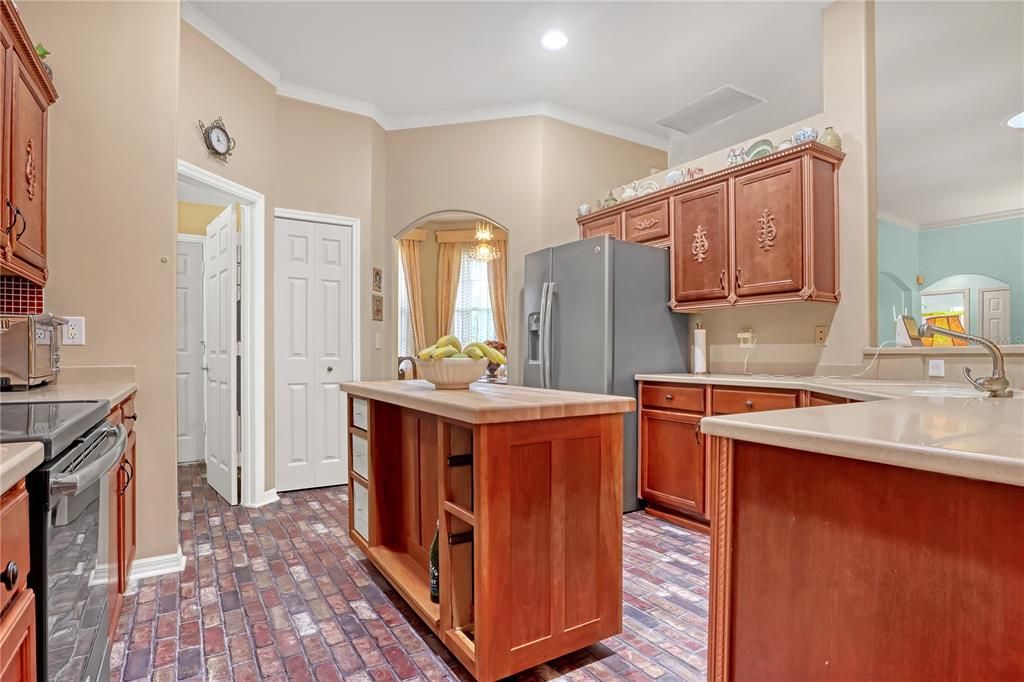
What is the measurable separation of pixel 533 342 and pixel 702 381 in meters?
1.42

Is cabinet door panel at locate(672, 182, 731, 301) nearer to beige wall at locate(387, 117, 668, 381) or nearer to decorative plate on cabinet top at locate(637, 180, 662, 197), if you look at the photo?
decorative plate on cabinet top at locate(637, 180, 662, 197)

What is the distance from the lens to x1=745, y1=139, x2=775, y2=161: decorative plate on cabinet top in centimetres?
335

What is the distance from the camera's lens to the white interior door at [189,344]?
4.68 m

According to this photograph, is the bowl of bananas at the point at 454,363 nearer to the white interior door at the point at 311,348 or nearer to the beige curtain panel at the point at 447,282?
the white interior door at the point at 311,348

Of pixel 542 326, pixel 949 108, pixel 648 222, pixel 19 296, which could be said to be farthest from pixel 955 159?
pixel 19 296

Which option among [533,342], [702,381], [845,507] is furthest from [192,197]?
[845,507]

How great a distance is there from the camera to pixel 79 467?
1.13m

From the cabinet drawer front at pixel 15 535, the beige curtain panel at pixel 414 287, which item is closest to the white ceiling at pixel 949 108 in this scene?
the cabinet drawer front at pixel 15 535

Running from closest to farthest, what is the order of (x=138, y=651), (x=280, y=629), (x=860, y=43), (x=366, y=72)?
1. (x=138, y=651)
2. (x=280, y=629)
3. (x=860, y=43)
4. (x=366, y=72)

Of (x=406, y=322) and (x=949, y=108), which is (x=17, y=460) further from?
(x=406, y=322)

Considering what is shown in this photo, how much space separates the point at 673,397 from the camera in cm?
325

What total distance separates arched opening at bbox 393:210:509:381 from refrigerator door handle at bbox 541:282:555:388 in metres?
3.48

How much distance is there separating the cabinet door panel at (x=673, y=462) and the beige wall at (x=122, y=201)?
266 cm

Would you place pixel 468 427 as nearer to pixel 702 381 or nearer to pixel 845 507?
pixel 845 507
